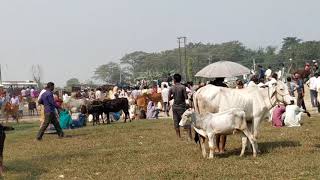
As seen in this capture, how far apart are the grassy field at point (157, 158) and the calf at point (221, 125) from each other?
396 millimetres

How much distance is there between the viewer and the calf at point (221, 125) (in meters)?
11.0

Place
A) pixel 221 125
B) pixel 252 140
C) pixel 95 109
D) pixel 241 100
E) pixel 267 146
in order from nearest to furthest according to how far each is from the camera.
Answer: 1. pixel 221 125
2. pixel 252 140
3. pixel 241 100
4. pixel 267 146
5. pixel 95 109

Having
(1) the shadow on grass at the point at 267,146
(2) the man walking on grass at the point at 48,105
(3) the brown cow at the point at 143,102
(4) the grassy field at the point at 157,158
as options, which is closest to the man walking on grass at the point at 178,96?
(4) the grassy field at the point at 157,158

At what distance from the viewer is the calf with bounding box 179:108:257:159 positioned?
11.0 metres

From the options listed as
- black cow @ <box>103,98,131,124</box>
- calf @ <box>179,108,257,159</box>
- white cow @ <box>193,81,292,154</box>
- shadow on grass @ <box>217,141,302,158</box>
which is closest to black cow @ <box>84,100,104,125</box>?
black cow @ <box>103,98,131,124</box>

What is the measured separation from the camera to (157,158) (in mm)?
11656

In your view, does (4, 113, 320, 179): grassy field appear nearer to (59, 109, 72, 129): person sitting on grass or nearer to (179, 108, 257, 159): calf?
(179, 108, 257, 159): calf

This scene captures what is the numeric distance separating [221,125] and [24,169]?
14.4ft

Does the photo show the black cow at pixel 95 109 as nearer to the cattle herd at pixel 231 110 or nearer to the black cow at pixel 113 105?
the black cow at pixel 113 105

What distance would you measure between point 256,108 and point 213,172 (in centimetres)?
291

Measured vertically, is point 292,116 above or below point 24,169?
above

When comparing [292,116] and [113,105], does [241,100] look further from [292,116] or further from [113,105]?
[113,105]

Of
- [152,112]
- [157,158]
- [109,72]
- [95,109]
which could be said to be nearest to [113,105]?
[95,109]

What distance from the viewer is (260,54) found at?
100 meters
